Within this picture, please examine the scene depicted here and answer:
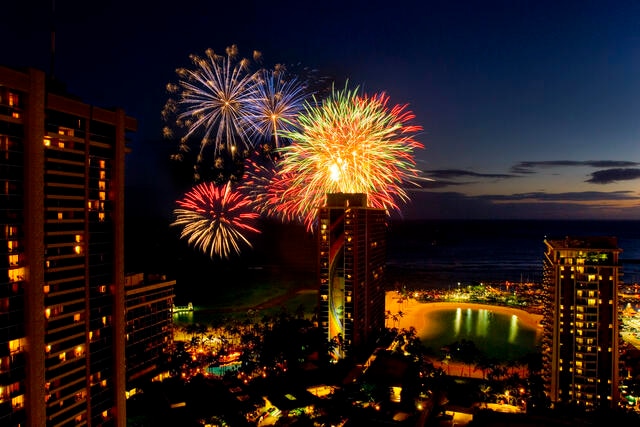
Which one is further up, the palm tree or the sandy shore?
the palm tree

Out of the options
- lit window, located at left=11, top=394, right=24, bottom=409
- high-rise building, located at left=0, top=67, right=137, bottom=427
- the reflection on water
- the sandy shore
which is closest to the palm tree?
the reflection on water

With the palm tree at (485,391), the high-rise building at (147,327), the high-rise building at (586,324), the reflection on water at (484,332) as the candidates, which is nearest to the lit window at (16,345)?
the high-rise building at (147,327)

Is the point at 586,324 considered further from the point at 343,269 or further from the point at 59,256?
the point at 59,256

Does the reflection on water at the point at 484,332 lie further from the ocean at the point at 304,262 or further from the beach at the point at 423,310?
the ocean at the point at 304,262

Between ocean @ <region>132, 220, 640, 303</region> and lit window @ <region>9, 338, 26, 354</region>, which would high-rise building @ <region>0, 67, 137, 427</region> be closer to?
lit window @ <region>9, 338, 26, 354</region>

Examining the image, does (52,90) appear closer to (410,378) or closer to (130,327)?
(130,327)

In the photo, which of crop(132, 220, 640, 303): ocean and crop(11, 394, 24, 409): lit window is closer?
crop(11, 394, 24, 409): lit window

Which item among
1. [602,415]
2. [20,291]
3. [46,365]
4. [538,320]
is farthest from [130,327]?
[538,320]
